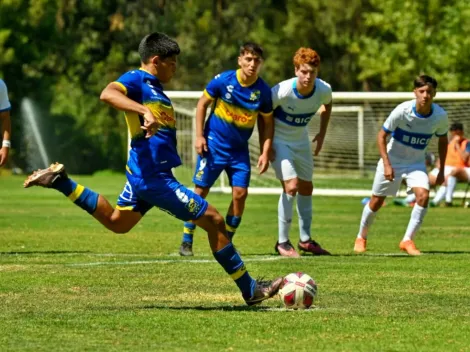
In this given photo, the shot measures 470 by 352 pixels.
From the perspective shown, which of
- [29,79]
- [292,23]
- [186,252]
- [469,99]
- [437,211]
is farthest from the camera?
[292,23]

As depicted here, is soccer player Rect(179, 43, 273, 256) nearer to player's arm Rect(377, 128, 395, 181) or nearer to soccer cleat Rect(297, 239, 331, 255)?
soccer cleat Rect(297, 239, 331, 255)

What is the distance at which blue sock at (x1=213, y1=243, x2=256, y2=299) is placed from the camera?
9320 millimetres

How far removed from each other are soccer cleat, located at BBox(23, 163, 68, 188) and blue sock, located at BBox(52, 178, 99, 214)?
0.25 ft

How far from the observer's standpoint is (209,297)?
993cm

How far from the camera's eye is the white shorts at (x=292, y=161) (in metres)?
14.0

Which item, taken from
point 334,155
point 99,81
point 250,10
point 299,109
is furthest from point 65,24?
point 299,109

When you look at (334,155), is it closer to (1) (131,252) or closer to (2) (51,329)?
(1) (131,252)

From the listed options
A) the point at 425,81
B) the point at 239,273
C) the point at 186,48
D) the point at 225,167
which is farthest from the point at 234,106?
the point at 186,48

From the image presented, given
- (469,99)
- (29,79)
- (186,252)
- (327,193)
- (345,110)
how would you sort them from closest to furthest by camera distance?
(186,252)
(469,99)
(327,193)
(345,110)
(29,79)

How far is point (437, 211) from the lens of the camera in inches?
979

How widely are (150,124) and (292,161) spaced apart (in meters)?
5.59

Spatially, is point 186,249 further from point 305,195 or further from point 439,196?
point 439,196

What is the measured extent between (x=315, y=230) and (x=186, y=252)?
520cm

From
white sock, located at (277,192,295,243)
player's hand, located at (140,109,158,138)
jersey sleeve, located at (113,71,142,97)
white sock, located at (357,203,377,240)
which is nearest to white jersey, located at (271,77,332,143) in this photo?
white sock, located at (277,192,295,243)
